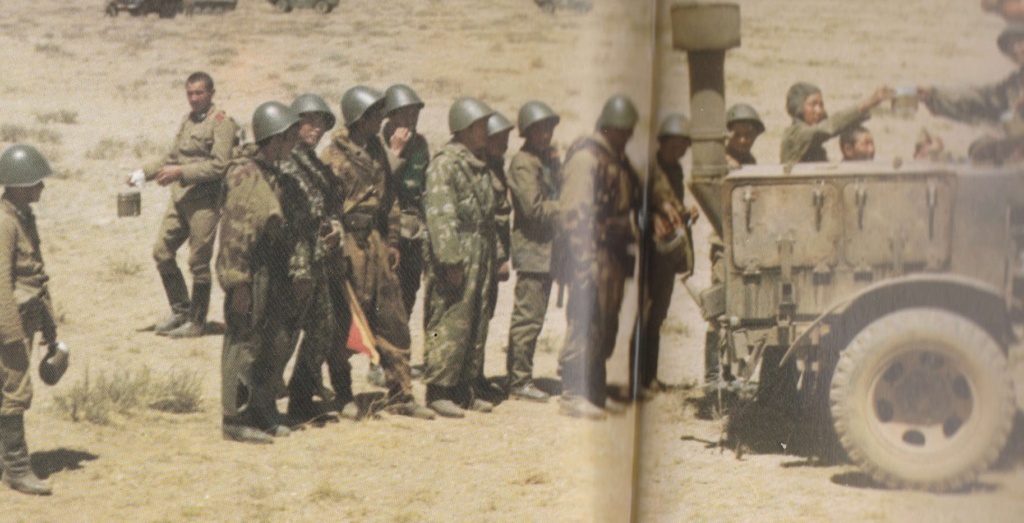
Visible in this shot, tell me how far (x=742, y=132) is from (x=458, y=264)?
1.22 meters

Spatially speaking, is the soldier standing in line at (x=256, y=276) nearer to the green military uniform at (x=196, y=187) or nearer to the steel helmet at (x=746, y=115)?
the green military uniform at (x=196, y=187)

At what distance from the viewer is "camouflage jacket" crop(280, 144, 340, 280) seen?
4945 millimetres

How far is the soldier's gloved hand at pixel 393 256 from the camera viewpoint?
5152 millimetres

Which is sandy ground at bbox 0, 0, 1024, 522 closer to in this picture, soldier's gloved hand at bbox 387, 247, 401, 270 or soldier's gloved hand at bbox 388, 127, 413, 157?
Answer: soldier's gloved hand at bbox 388, 127, 413, 157

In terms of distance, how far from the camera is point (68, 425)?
4.65 m

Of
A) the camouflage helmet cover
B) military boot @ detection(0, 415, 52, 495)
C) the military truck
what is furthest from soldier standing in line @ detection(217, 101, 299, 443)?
the camouflage helmet cover

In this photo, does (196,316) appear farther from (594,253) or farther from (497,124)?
(594,253)

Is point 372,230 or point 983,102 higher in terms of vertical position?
point 983,102

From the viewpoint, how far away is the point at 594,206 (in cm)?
544

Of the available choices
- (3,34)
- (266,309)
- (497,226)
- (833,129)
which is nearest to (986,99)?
(833,129)

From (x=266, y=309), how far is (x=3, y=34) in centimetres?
130

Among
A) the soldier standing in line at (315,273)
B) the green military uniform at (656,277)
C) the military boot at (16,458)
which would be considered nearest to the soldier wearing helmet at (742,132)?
the green military uniform at (656,277)

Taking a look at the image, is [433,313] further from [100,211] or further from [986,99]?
[986,99]

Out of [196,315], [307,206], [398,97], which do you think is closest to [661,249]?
[398,97]
